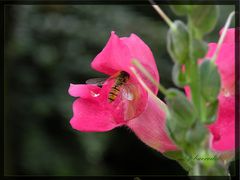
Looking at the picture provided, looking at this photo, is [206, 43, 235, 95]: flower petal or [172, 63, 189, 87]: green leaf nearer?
[172, 63, 189, 87]: green leaf

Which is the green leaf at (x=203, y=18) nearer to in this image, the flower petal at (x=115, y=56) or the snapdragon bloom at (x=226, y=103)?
the snapdragon bloom at (x=226, y=103)

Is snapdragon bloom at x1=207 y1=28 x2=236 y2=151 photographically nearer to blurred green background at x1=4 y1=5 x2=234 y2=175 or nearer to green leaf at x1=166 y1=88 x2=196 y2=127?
green leaf at x1=166 y1=88 x2=196 y2=127

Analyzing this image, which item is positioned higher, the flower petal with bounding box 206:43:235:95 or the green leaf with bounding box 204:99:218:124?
the flower petal with bounding box 206:43:235:95

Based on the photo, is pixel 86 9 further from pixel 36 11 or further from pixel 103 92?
pixel 103 92

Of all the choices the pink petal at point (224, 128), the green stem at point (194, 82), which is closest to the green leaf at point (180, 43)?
the green stem at point (194, 82)

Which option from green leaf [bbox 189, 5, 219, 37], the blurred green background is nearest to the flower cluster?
green leaf [bbox 189, 5, 219, 37]

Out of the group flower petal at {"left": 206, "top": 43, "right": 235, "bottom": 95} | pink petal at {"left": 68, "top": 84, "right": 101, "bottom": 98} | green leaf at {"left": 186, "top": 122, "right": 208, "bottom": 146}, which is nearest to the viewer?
green leaf at {"left": 186, "top": 122, "right": 208, "bottom": 146}
